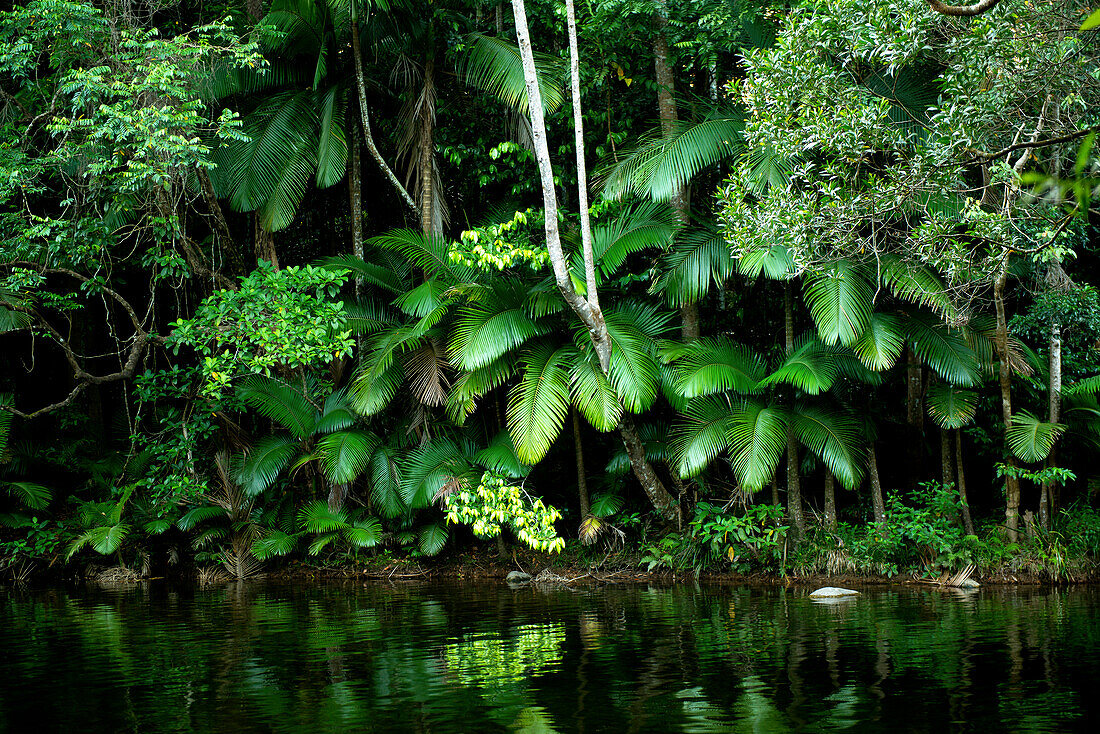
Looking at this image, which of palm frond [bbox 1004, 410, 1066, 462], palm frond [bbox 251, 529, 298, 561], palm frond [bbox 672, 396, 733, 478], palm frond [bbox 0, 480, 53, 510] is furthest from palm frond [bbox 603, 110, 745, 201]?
palm frond [bbox 0, 480, 53, 510]

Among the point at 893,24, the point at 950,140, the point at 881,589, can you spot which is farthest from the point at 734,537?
the point at 893,24

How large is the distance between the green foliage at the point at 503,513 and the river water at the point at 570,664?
1.21 meters

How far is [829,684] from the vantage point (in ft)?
17.6

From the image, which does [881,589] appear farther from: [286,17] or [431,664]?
[286,17]

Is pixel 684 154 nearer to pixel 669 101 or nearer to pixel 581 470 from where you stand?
pixel 669 101

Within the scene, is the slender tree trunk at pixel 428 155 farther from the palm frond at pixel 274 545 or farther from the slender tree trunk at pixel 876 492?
the slender tree trunk at pixel 876 492

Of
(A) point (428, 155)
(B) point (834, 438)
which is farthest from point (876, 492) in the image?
(A) point (428, 155)

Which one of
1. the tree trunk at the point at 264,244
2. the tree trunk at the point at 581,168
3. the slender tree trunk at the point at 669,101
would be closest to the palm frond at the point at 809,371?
the slender tree trunk at the point at 669,101

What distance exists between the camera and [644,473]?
11.4 meters

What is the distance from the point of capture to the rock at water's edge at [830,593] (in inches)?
374

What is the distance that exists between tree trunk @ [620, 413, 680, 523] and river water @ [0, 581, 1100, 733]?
187 centimetres

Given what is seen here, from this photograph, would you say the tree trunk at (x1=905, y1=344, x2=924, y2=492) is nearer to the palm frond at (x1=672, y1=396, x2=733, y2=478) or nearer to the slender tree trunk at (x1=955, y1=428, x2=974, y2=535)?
the slender tree trunk at (x1=955, y1=428, x2=974, y2=535)

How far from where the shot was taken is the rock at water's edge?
9492 mm

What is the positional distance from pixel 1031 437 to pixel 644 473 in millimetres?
4523
